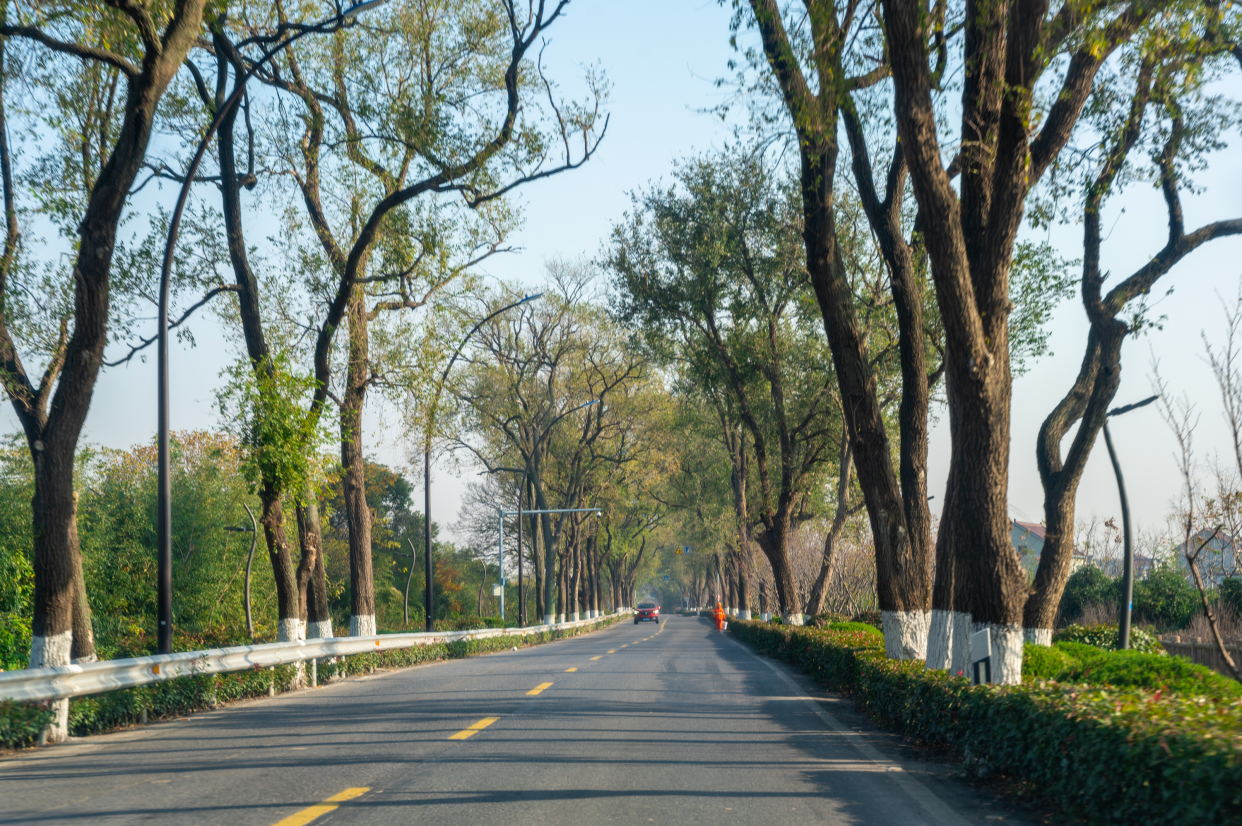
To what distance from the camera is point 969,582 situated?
413 inches

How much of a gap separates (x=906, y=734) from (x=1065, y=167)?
828cm

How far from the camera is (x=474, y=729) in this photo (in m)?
10.3

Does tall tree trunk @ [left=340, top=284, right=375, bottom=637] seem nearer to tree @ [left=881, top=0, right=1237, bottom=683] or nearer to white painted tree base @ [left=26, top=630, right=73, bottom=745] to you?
white painted tree base @ [left=26, top=630, right=73, bottom=745]

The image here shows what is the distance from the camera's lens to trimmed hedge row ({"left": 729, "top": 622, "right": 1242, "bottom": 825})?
4.82 m

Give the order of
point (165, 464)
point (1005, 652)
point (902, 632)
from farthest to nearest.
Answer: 1. point (902, 632)
2. point (165, 464)
3. point (1005, 652)

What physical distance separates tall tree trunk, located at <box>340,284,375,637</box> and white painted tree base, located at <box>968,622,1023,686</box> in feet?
48.8

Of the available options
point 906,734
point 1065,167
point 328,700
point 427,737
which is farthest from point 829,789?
point 1065,167

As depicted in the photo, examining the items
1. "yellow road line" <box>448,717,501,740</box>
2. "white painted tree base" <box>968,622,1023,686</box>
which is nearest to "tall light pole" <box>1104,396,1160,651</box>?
"white painted tree base" <box>968,622,1023,686</box>

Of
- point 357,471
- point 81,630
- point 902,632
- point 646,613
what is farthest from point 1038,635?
point 646,613

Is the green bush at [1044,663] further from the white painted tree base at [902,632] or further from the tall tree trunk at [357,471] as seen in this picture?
the tall tree trunk at [357,471]

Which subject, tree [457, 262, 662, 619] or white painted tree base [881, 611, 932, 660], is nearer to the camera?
white painted tree base [881, 611, 932, 660]

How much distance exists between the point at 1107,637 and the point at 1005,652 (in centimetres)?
1424

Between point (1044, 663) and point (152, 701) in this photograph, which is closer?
point (152, 701)

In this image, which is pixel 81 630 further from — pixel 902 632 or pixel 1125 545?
pixel 1125 545
